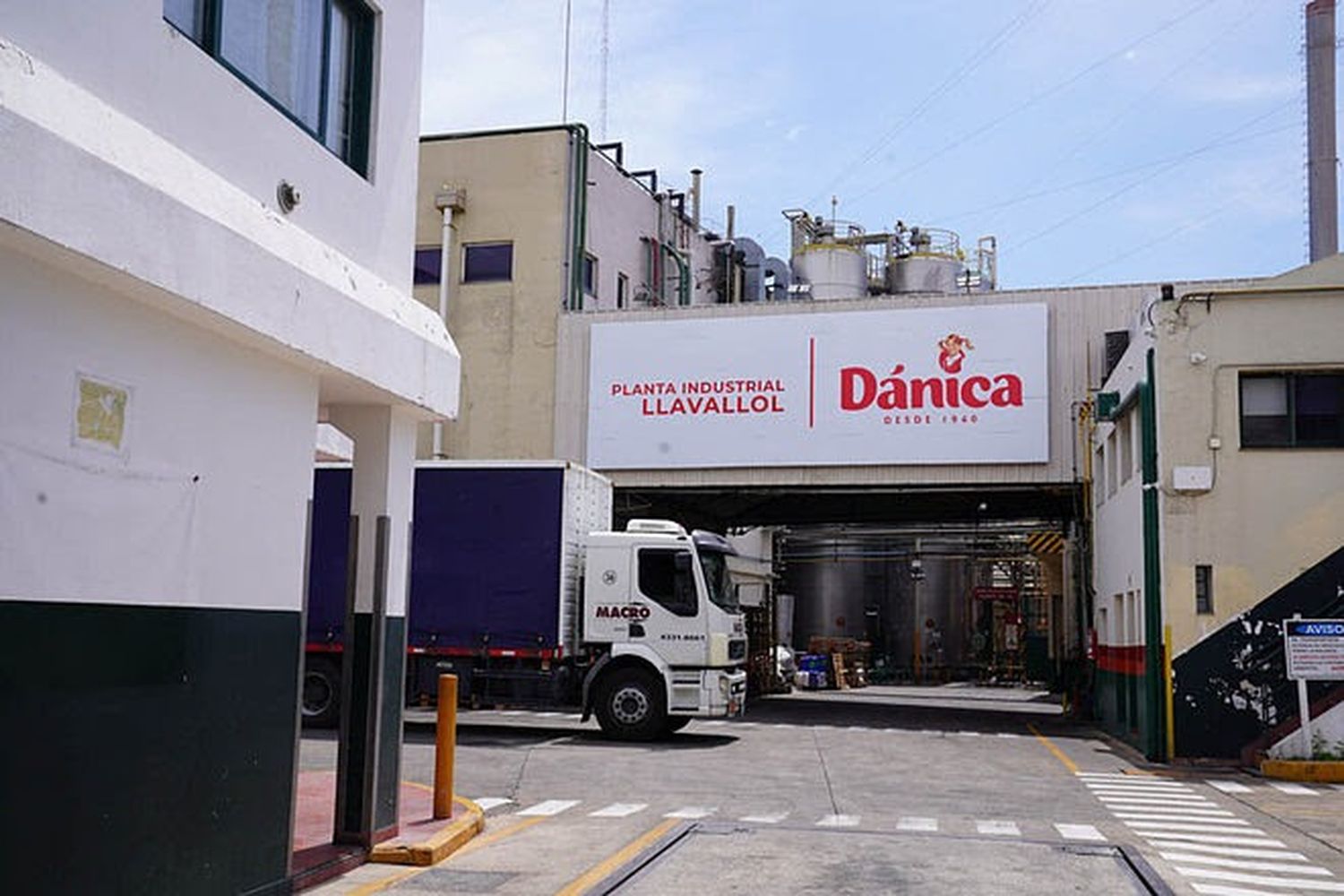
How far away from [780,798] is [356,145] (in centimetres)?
806

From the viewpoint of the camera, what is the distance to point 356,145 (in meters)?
9.98

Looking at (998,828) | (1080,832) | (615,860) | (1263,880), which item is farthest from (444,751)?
(1263,880)

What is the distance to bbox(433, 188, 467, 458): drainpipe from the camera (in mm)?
30891

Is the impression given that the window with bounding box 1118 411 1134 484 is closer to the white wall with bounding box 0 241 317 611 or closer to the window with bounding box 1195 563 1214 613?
the window with bounding box 1195 563 1214 613

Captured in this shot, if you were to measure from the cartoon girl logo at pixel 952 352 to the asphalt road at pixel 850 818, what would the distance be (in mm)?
7352

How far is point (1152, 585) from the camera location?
20266 mm

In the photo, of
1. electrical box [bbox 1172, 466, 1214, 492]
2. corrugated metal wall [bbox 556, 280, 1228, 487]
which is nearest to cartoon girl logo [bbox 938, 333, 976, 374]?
corrugated metal wall [bbox 556, 280, 1228, 487]

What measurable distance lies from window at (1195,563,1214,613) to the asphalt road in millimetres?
2383

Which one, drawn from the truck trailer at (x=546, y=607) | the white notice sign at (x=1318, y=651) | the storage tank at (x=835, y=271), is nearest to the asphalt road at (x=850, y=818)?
the truck trailer at (x=546, y=607)

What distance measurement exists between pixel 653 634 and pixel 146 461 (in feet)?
45.7

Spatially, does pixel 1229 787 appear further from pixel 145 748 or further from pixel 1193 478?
pixel 145 748

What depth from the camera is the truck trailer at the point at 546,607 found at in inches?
810

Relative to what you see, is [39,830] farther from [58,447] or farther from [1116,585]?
[1116,585]

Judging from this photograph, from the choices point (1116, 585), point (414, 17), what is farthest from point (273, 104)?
point (1116, 585)
